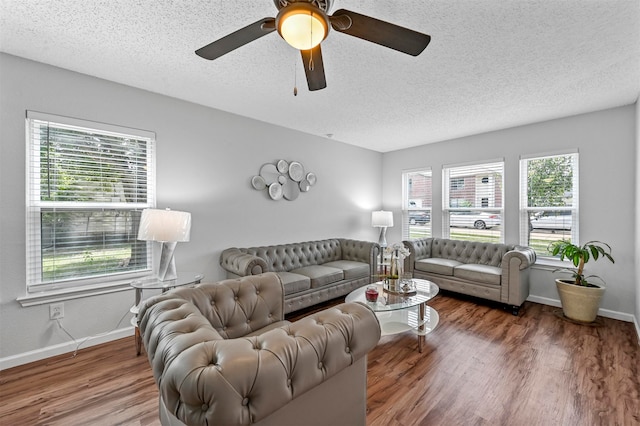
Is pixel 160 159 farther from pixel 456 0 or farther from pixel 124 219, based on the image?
pixel 456 0

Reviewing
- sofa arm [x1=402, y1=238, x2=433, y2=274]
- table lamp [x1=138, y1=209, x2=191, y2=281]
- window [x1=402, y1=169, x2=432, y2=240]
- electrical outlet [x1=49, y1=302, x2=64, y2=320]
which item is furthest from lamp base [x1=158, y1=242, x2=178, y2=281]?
window [x1=402, y1=169, x2=432, y2=240]

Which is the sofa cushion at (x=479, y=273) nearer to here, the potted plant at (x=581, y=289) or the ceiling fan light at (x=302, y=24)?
the potted plant at (x=581, y=289)

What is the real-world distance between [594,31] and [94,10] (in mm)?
3501

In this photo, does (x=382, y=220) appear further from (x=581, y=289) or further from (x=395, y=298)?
(x=581, y=289)

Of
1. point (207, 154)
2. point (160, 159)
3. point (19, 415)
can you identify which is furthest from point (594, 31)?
point (19, 415)

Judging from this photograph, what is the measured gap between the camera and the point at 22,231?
2.44m

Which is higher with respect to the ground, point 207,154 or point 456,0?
point 456,0

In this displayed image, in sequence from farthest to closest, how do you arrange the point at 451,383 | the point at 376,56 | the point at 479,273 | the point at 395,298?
1. the point at 479,273
2. the point at 395,298
3. the point at 376,56
4. the point at 451,383

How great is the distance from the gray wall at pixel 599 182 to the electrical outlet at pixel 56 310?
572 centimetres

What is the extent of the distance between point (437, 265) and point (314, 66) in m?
3.60

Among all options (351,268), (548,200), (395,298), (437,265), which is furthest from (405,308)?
(548,200)

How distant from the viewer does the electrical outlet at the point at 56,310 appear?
8.39ft

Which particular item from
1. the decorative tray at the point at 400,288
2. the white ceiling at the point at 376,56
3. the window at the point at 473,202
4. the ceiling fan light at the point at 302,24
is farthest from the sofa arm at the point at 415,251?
the ceiling fan light at the point at 302,24

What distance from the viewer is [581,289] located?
10.8ft
